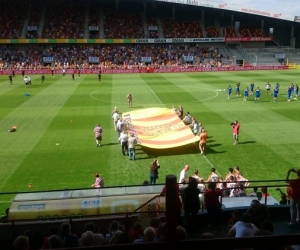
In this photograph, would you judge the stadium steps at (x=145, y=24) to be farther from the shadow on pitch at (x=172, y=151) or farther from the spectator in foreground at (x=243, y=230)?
the spectator in foreground at (x=243, y=230)

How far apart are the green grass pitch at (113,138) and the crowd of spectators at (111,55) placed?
89.0ft

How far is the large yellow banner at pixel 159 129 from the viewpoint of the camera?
785 inches

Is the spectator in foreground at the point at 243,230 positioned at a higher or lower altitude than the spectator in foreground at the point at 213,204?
higher

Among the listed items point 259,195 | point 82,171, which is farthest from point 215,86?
point 259,195

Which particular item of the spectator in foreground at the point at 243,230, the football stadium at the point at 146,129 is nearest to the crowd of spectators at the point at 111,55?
the football stadium at the point at 146,129

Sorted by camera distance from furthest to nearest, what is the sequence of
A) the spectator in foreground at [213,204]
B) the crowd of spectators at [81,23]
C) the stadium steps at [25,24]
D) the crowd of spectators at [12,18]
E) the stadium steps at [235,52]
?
1. the stadium steps at [235,52]
2. the crowd of spectators at [81,23]
3. the stadium steps at [25,24]
4. the crowd of spectators at [12,18]
5. the spectator in foreground at [213,204]

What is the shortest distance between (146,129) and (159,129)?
2.30ft

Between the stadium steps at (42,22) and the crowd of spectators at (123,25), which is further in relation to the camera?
the crowd of spectators at (123,25)

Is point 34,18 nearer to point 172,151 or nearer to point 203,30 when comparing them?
point 203,30

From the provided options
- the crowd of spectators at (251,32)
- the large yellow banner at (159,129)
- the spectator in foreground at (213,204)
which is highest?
the crowd of spectators at (251,32)

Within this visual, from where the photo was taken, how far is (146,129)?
22.2m

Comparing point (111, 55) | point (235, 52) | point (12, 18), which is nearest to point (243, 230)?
point (111, 55)

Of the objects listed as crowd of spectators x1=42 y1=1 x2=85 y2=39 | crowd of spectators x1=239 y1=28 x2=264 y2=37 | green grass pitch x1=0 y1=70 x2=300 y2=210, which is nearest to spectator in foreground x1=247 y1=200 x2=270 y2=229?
green grass pitch x1=0 y1=70 x2=300 y2=210

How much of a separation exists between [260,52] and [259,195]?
6893 centimetres
